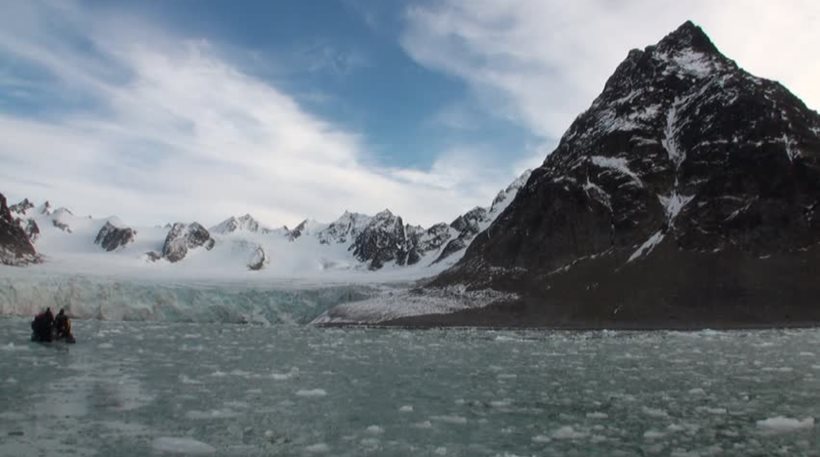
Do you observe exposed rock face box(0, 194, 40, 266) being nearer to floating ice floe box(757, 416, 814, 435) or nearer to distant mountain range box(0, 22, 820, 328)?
distant mountain range box(0, 22, 820, 328)

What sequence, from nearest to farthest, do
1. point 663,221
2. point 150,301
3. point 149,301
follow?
1. point 149,301
2. point 150,301
3. point 663,221

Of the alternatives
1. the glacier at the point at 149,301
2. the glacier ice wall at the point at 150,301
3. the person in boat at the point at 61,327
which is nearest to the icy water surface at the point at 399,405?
the person in boat at the point at 61,327

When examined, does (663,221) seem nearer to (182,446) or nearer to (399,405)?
(399,405)

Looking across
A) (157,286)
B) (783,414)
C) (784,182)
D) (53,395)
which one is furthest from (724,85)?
(53,395)

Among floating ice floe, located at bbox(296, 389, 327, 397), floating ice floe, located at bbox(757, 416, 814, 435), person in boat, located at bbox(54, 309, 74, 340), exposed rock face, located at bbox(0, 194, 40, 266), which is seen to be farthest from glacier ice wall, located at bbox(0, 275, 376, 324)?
floating ice floe, located at bbox(757, 416, 814, 435)

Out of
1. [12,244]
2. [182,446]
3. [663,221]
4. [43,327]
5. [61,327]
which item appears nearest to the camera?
[182,446]

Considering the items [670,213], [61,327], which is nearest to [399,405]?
[61,327]
